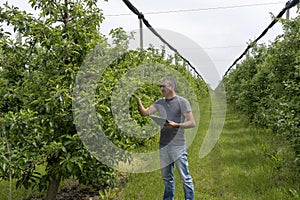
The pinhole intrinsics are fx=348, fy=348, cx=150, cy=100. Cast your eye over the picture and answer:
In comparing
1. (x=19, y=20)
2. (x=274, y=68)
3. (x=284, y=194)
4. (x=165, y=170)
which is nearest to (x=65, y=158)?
(x=165, y=170)

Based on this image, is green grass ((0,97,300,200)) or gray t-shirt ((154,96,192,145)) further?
green grass ((0,97,300,200))

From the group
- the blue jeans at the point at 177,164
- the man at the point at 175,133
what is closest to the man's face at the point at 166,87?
the man at the point at 175,133

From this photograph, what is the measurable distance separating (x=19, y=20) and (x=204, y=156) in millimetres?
5440

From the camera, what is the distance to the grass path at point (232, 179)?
537cm

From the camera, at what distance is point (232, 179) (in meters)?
6.26

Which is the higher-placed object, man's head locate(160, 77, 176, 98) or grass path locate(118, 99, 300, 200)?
man's head locate(160, 77, 176, 98)

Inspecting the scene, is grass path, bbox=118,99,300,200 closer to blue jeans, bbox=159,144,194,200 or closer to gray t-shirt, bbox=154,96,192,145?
blue jeans, bbox=159,144,194,200

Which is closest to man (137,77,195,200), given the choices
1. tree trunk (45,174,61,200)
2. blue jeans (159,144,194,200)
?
blue jeans (159,144,194,200)

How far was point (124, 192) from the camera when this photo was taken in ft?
18.6

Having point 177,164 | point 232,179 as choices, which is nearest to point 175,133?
point 177,164

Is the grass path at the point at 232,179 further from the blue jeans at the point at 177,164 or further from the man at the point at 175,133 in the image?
the man at the point at 175,133

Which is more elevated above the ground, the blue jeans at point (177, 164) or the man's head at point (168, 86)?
the man's head at point (168, 86)

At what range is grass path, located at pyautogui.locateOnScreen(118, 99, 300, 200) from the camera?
17.6 ft

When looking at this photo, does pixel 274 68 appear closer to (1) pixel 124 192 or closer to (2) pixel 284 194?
(2) pixel 284 194
